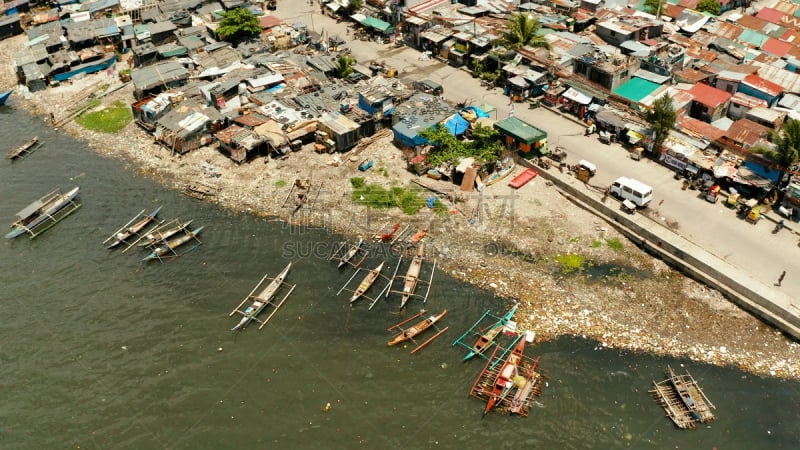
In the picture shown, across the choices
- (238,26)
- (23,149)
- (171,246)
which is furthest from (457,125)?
(23,149)

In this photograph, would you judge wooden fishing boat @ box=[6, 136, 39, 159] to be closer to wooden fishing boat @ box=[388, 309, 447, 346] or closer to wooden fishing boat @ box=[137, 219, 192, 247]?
wooden fishing boat @ box=[137, 219, 192, 247]

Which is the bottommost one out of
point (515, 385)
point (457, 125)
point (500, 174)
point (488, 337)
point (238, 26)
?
point (515, 385)

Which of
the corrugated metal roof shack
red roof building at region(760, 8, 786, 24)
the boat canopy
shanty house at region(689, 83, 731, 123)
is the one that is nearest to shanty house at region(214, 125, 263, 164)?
the boat canopy

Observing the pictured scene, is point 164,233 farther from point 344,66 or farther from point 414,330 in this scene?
point 344,66

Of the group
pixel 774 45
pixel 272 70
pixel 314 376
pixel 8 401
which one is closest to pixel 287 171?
pixel 272 70

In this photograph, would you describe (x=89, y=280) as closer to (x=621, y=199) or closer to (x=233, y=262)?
(x=233, y=262)

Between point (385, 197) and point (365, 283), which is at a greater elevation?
point (385, 197)
